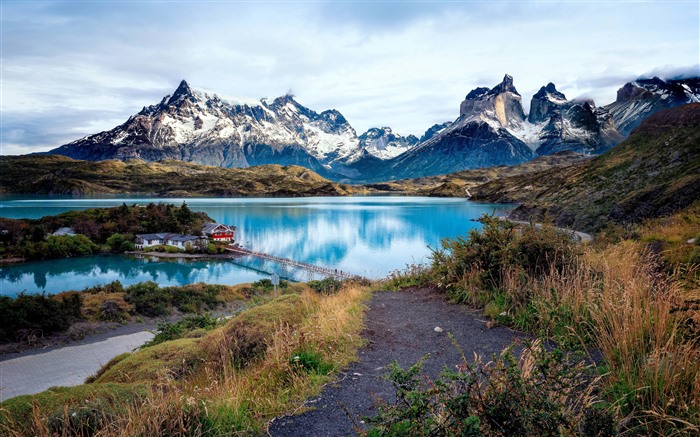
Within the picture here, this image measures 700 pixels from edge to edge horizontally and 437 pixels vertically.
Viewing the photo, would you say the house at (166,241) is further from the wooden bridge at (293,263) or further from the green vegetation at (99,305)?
the green vegetation at (99,305)

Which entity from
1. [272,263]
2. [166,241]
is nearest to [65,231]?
[166,241]

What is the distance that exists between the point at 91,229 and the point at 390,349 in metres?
78.2

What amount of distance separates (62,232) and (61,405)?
258 feet

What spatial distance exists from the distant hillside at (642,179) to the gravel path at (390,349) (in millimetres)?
22262

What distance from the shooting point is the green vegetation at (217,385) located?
414 centimetres

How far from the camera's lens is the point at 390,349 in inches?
284

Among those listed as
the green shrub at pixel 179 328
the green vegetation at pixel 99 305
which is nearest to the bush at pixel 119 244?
the green vegetation at pixel 99 305

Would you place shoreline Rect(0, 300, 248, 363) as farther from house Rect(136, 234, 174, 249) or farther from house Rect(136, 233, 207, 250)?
house Rect(136, 234, 174, 249)

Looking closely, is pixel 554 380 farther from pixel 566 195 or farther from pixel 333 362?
pixel 566 195

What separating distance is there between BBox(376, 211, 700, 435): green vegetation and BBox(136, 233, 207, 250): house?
2233 inches

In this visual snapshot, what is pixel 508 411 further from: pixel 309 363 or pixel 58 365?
pixel 58 365

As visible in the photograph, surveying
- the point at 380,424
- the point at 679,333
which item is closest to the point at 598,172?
the point at 679,333

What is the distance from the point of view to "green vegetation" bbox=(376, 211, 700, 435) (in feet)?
11.3

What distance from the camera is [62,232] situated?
68188mm
